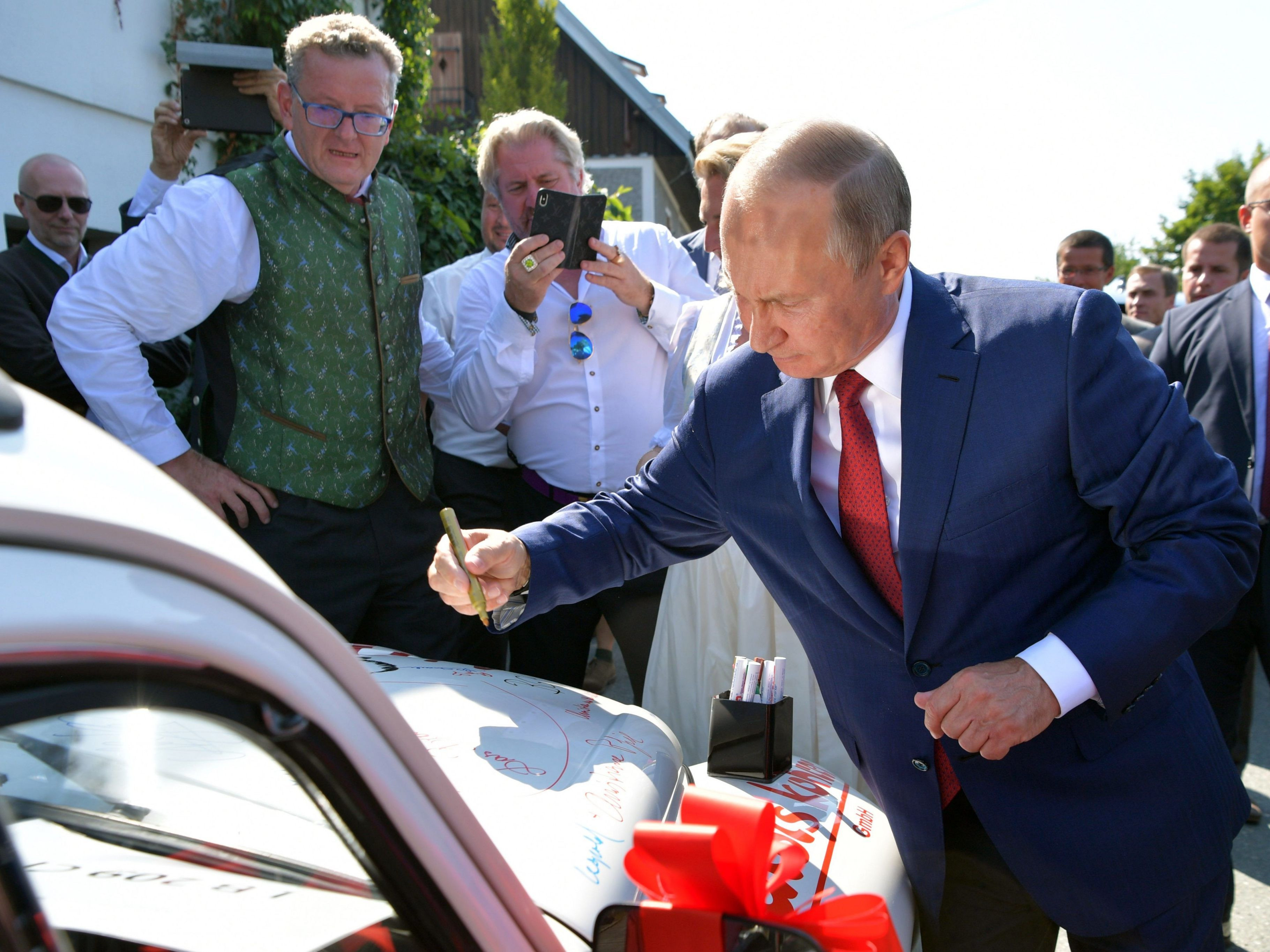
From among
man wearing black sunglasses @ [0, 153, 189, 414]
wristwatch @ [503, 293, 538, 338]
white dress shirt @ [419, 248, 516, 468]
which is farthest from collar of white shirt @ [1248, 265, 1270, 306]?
man wearing black sunglasses @ [0, 153, 189, 414]

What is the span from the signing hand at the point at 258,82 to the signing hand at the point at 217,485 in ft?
3.94

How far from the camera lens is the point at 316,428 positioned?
289 centimetres

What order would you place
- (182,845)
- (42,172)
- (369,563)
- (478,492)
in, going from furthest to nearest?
(42,172)
(478,492)
(369,563)
(182,845)

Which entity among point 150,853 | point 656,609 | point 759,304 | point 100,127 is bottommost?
point 656,609

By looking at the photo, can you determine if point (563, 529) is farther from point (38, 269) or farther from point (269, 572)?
point (38, 269)

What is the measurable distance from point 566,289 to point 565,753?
2.19 m

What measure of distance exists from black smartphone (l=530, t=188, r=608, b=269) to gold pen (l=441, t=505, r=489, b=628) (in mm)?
1663

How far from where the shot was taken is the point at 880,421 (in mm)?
1762

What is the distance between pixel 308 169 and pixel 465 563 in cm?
172

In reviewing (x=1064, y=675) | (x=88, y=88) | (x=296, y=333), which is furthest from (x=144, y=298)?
(x=88, y=88)

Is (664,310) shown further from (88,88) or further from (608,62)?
(608,62)

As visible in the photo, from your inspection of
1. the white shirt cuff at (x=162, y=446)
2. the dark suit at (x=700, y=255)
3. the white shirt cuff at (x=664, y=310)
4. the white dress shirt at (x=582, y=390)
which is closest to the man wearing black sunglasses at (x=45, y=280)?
the white shirt cuff at (x=162, y=446)

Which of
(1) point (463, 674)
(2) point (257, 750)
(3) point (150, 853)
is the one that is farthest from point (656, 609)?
(2) point (257, 750)
